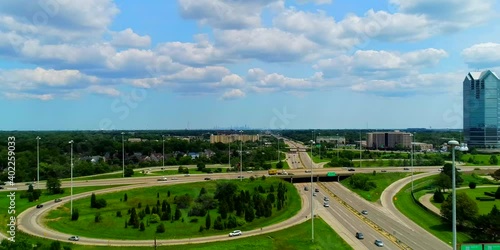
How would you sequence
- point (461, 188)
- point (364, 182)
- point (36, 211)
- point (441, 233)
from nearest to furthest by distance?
1. point (441, 233)
2. point (36, 211)
3. point (461, 188)
4. point (364, 182)

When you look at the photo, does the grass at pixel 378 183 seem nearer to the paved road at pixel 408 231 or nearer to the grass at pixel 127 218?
the paved road at pixel 408 231

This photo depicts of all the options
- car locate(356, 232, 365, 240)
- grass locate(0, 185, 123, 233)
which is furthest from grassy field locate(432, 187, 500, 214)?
grass locate(0, 185, 123, 233)

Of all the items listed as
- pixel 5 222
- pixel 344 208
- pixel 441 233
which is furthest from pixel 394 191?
pixel 5 222

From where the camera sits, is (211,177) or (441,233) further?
(211,177)

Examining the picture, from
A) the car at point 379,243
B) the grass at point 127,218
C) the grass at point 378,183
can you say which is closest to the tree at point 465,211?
the car at point 379,243

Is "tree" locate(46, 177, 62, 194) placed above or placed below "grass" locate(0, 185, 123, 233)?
above

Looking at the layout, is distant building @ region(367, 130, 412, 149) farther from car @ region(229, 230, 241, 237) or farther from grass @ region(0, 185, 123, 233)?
car @ region(229, 230, 241, 237)

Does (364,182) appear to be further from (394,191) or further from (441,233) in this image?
(441,233)

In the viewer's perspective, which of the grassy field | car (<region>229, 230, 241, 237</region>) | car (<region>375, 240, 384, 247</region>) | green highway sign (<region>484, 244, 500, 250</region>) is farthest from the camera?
the grassy field
